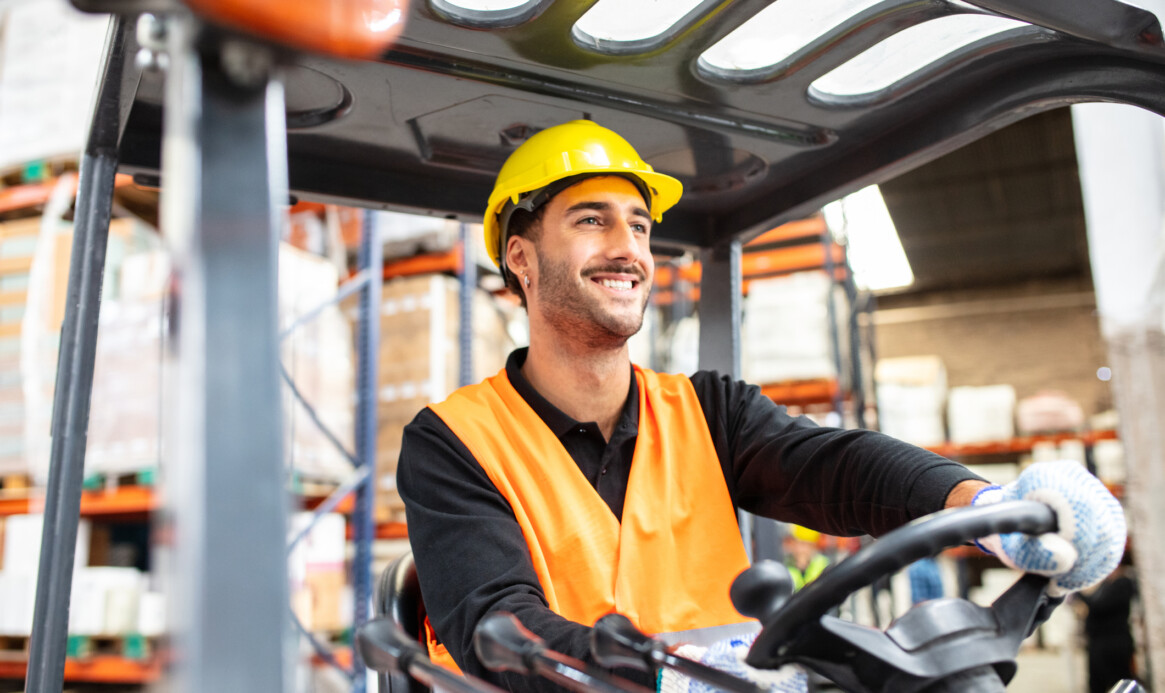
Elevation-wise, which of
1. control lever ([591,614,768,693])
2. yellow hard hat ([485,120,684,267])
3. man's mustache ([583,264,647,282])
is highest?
yellow hard hat ([485,120,684,267])

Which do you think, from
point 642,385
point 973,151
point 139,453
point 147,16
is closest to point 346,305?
point 139,453

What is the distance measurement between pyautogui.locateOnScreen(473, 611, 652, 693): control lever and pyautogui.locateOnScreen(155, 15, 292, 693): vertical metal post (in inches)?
14.5

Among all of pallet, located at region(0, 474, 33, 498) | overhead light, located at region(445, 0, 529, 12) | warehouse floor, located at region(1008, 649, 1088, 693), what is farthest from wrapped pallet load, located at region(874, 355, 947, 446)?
overhead light, located at region(445, 0, 529, 12)

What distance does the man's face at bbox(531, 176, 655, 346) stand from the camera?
2.24m

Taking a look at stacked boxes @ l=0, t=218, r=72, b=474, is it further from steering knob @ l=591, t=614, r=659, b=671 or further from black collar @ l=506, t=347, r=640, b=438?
steering knob @ l=591, t=614, r=659, b=671

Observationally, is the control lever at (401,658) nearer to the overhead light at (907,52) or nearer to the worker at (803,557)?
the overhead light at (907,52)

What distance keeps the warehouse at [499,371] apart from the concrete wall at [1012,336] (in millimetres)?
10154

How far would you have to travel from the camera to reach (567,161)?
2037mm

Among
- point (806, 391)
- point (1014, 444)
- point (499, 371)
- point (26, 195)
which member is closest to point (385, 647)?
point (499, 371)

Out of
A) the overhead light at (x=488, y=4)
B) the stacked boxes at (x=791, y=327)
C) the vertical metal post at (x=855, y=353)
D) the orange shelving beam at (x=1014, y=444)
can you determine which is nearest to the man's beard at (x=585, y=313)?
the overhead light at (x=488, y=4)

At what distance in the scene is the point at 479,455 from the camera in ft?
6.32

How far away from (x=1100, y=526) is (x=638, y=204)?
1382 millimetres

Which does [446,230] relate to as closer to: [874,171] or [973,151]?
[874,171]

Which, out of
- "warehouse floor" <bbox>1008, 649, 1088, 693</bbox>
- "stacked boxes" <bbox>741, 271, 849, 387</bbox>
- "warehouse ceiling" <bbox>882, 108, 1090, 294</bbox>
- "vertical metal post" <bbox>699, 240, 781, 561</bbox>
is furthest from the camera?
"warehouse ceiling" <bbox>882, 108, 1090, 294</bbox>
